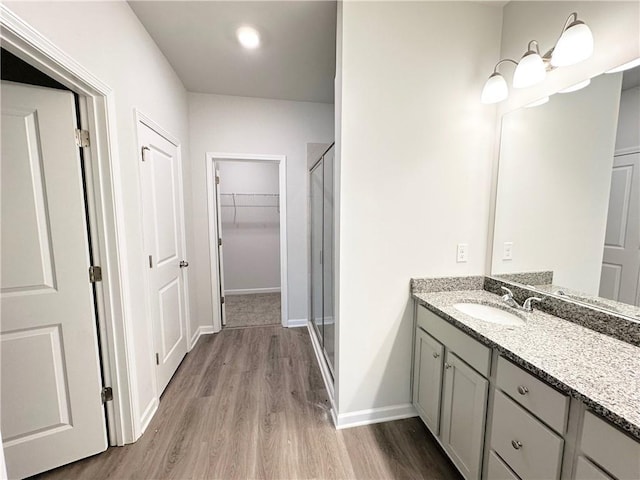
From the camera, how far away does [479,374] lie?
1230mm

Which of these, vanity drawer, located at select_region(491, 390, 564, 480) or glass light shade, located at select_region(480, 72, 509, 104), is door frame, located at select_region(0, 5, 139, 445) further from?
glass light shade, located at select_region(480, 72, 509, 104)

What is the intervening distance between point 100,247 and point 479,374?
205 cm

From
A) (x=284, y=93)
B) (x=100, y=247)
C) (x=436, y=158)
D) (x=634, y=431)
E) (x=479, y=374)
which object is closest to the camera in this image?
(x=634, y=431)

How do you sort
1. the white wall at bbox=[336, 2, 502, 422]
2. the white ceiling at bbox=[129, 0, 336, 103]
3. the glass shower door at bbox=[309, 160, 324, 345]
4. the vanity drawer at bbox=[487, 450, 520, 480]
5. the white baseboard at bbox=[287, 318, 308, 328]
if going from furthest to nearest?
the white baseboard at bbox=[287, 318, 308, 328]
the glass shower door at bbox=[309, 160, 324, 345]
the white ceiling at bbox=[129, 0, 336, 103]
the white wall at bbox=[336, 2, 502, 422]
the vanity drawer at bbox=[487, 450, 520, 480]

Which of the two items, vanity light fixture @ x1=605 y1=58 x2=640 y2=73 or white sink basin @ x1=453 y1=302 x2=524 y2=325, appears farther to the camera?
white sink basin @ x1=453 y1=302 x2=524 y2=325

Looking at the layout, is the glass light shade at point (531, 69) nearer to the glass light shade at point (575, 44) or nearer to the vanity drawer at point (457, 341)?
the glass light shade at point (575, 44)

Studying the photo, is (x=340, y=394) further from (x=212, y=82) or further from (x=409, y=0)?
(x=212, y=82)

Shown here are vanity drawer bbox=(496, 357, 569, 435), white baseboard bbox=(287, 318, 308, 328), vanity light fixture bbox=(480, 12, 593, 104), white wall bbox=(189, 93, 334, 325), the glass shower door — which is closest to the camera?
vanity drawer bbox=(496, 357, 569, 435)

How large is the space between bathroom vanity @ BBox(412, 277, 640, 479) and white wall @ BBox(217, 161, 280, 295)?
337 cm

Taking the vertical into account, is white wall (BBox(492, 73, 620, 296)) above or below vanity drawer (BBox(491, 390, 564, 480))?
above

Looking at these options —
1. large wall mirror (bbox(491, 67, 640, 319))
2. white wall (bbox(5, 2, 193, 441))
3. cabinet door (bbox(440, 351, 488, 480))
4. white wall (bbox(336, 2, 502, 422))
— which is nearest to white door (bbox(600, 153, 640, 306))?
large wall mirror (bbox(491, 67, 640, 319))

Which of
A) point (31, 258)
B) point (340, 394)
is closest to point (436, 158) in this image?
point (340, 394)

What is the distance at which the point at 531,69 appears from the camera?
4.52 ft

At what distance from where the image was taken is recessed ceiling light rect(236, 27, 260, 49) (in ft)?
6.17
